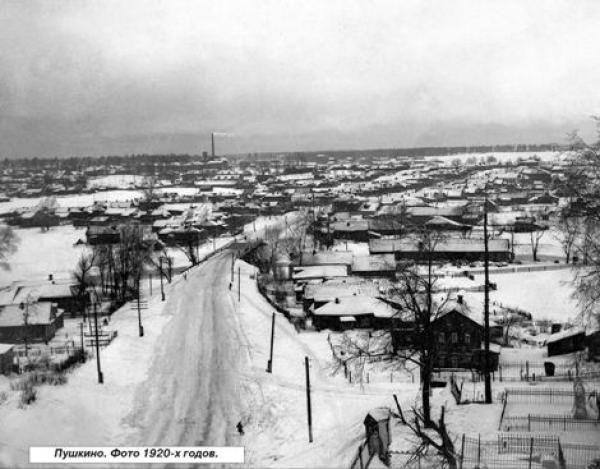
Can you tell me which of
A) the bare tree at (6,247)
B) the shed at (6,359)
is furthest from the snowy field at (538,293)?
the bare tree at (6,247)

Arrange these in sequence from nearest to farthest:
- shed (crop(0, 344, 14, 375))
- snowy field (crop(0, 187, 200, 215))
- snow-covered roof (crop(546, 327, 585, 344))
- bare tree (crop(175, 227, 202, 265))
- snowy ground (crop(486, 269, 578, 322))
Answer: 1. shed (crop(0, 344, 14, 375))
2. snow-covered roof (crop(546, 327, 585, 344))
3. snowy ground (crop(486, 269, 578, 322))
4. bare tree (crop(175, 227, 202, 265))
5. snowy field (crop(0, 187, 200, 215))

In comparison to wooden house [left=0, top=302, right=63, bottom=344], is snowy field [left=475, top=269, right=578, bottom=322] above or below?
below

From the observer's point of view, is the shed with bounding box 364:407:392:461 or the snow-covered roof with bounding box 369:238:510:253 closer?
the shed with bounding box 364:407:392:461

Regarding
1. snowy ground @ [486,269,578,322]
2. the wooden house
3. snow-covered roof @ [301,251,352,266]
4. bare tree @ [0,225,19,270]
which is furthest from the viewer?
snow-covered roof @ [301,251,352,266]

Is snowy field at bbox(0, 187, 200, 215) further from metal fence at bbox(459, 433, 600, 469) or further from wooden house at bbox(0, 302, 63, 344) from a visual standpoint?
metal fence at bbox(459, 433, 600, 469)

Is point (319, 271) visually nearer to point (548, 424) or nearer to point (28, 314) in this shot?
point (28, 314)

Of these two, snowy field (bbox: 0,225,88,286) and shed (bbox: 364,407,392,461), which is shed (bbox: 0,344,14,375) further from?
snowy field (bbox: 0,225,88,286)

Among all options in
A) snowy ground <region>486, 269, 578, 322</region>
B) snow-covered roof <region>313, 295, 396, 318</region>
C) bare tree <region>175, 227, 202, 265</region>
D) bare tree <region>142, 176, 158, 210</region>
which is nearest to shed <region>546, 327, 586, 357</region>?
snow-covered roof <region>313, 295, 396, 318</region>

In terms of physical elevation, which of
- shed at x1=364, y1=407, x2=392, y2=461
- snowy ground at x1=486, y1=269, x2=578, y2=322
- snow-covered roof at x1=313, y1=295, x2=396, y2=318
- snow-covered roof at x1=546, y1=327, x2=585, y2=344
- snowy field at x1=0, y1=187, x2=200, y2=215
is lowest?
snowy ground at x1=486, y1=269, x2=578, y2=322

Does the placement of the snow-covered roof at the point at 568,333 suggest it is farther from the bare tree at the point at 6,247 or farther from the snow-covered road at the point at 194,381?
the bare tree at the point at 6,247
